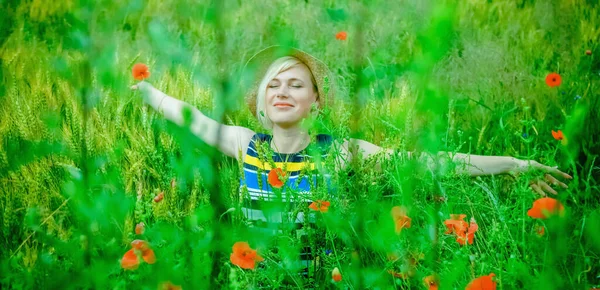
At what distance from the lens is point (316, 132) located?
1.46 m

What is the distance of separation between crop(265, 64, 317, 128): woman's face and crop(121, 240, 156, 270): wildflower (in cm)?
67

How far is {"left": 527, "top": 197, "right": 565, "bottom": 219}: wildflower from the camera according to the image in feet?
3.31

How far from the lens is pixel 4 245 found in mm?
1336

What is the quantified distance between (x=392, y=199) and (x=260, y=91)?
1.47 ft

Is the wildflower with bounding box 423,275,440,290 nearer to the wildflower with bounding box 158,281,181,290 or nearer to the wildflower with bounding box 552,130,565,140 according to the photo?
the wildflower with bounding box 158,281,181,290

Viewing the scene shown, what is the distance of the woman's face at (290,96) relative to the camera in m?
1.69

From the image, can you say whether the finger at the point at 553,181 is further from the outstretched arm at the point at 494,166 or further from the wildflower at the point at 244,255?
the wildflower at the point at 244,255

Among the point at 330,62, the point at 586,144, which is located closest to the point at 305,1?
the point at 330,62

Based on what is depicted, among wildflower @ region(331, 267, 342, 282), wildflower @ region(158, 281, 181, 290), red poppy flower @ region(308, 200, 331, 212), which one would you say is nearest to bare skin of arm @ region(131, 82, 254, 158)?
red poppy flower @ region(308, 200, 331, 212)

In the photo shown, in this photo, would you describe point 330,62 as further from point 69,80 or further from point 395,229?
point 395,229

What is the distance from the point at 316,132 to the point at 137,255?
515 millimetres

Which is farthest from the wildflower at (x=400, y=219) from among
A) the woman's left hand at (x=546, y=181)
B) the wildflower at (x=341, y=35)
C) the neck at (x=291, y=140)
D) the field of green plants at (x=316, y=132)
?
the wildflower at (x=341, y=35)

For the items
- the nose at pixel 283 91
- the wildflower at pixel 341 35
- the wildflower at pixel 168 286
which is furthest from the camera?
the wildflower at pixel 341 35

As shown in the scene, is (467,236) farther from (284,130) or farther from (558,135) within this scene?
(284,130)
